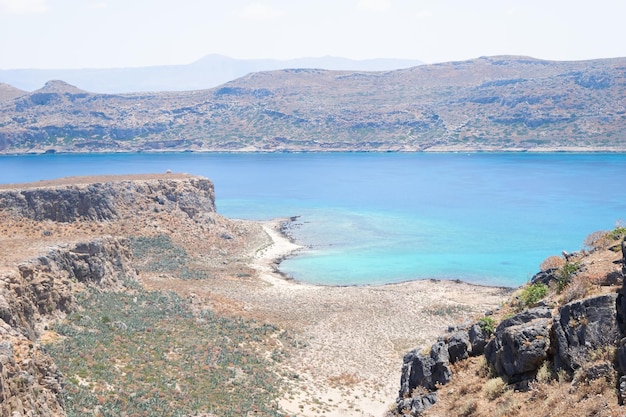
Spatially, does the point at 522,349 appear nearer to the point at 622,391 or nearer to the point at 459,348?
the point at 459,348

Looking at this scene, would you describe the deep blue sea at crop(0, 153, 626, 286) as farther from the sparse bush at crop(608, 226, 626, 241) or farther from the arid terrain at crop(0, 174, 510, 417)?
the sparse bush at crop(608, 226, 626, 241)

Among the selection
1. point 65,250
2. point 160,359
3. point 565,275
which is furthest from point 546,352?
point 65,250

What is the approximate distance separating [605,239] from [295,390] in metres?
17.2

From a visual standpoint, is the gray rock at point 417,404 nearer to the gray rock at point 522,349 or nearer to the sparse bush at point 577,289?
the gray rock at point 522,349

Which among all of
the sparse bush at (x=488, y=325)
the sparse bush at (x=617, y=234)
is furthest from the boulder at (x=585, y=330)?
the sparse bush at (x=617, y=234)

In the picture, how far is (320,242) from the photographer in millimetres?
79125

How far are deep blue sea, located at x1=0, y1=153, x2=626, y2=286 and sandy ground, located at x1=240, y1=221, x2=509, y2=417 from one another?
708 cm

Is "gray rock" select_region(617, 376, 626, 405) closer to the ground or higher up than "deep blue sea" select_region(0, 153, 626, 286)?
higher up

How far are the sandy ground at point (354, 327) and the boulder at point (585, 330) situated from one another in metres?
15.8

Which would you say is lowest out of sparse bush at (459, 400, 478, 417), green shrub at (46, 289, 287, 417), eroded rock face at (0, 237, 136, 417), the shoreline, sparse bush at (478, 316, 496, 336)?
the shoreline

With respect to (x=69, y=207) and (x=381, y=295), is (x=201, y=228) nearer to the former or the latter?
(x=69, y=207)

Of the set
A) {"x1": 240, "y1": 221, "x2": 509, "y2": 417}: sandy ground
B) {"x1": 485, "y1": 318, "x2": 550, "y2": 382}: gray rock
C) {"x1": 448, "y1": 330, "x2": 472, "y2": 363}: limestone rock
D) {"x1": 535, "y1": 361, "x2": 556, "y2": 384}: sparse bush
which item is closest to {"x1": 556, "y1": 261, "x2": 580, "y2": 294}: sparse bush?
{"x1": 485, "y1": 318, "x2": 550, "y2": 382}: gray rock

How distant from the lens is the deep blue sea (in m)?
67.2

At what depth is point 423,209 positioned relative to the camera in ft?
359
